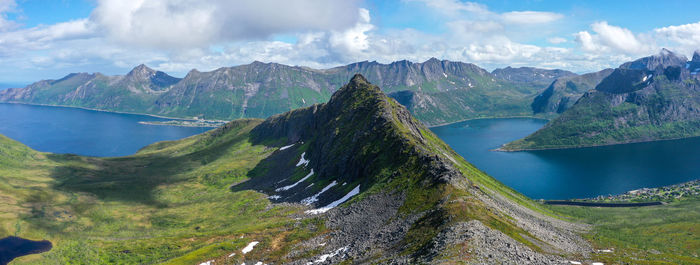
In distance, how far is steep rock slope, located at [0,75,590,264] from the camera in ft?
233

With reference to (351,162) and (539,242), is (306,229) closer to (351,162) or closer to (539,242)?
(351,162)

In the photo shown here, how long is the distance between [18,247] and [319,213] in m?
84.7

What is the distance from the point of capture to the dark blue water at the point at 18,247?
99.4m

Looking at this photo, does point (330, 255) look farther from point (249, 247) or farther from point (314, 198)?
point (314, 198)

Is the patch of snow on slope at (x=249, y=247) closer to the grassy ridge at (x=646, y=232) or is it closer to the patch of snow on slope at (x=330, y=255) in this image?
the patch of snow on slope at (x=330, y=255)

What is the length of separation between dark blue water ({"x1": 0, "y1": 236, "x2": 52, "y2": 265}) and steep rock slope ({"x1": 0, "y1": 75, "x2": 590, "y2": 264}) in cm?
405

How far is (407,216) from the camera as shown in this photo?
8369 cm

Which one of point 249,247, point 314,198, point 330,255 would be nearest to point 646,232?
point 330,255

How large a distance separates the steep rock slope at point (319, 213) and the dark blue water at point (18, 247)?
405 centimetres

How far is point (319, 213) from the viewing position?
110938 millimetres

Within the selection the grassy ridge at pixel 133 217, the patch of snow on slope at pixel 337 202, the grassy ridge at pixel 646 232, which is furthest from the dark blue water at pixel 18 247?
the grassy ridge at pixel 646 232

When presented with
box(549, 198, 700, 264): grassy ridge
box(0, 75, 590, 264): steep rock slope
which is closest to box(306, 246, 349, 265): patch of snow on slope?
box(0, 75, 590, 264): steep rock slope

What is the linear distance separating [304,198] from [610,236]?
3728 inches

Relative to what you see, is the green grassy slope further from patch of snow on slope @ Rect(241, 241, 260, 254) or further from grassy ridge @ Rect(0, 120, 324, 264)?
patch of snow on slope @ Rect(241, 241, 260, 254)
